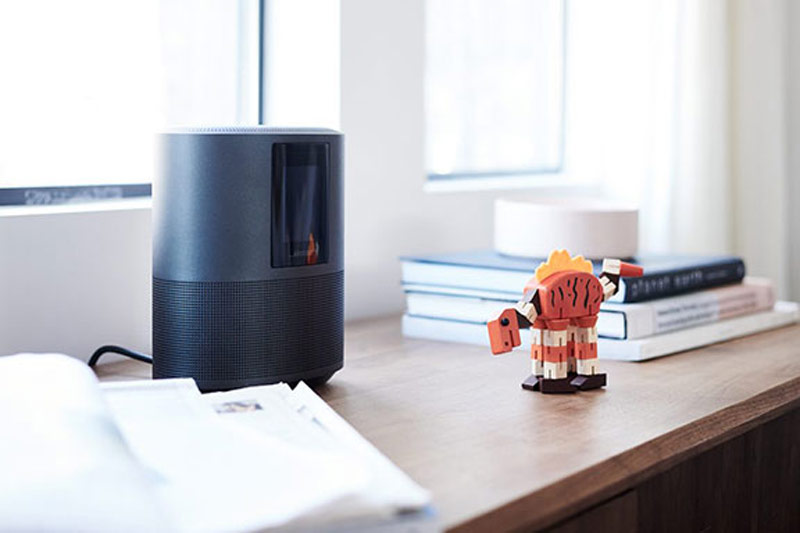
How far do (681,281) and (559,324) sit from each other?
329 mm

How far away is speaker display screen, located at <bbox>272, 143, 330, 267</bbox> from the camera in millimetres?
901

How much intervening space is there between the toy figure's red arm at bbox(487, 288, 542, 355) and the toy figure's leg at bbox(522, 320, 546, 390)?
2 cm

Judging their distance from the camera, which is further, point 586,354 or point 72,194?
point 72,194

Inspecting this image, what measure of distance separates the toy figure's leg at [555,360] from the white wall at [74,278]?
16.8 inches

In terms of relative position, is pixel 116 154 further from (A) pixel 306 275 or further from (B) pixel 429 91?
(B) pixel 429 91

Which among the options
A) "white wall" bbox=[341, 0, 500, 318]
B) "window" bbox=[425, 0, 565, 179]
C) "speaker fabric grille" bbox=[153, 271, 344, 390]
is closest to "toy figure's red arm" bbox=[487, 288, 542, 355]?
"speaker fabric grille" bbox=[153, 271, 344, 390]

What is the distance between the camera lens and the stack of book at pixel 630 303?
3.73ft

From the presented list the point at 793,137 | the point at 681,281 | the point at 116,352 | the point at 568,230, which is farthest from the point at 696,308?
the point at 793,137

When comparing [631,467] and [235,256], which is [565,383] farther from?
[235,256]

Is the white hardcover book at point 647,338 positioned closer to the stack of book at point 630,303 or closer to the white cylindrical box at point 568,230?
the stack of book at point 630,303

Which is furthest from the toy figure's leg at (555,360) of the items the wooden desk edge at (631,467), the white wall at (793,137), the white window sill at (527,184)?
the white wall at (793,137)

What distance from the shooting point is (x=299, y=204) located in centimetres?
92

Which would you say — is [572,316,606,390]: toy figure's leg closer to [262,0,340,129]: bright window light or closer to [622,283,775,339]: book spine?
[622,283,775,339]: book spine

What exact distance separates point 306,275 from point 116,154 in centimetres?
39
